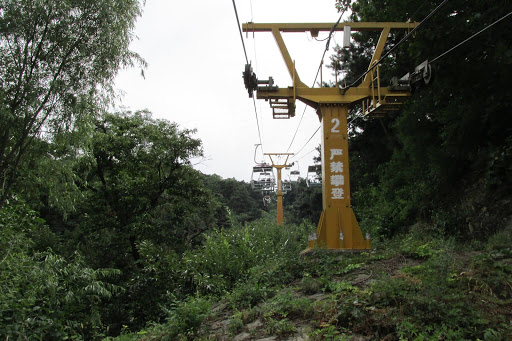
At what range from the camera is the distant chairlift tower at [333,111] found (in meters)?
8.18

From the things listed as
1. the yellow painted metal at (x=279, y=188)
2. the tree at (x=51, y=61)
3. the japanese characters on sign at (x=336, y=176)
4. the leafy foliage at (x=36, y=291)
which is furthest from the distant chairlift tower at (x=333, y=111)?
the yellow painted metal at (x=279, y=188)

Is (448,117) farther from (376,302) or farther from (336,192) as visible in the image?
(376,302)

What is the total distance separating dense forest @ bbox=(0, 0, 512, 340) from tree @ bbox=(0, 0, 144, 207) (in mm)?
23

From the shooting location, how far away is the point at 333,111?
868cm

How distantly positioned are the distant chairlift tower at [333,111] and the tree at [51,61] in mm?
2721

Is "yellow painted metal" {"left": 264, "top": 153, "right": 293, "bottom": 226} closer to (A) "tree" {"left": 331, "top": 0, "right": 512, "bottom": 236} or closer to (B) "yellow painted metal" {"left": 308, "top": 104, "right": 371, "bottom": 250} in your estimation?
(A) "tree" {"left": 331, "top": 0, "right": 512, "bottom": 236}

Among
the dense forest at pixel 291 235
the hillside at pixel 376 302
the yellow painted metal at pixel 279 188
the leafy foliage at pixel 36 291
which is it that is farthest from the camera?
the yellow painted metal at pixel 279 188

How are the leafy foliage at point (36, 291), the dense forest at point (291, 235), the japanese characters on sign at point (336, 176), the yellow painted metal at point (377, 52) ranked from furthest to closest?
the yellow painted metal at point (377, 52) → the japanese characters on sign at point (336, 176) → the leafy foliage at point (36, 291) → the dense forest at point (291, 235)

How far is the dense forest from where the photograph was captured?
4805 millimetres

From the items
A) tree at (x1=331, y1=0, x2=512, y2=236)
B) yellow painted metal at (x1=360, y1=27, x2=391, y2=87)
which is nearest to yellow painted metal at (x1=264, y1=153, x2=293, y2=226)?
tree at (x1=331, y1=0, x2=512, y2=236)

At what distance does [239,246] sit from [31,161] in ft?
17.7

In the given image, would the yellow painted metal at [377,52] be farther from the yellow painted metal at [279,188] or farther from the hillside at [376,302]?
the yellow painted metal at [279,188]

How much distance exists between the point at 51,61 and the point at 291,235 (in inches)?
387

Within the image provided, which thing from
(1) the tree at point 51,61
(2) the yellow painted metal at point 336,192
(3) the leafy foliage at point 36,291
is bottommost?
(3) the leafy foliage at point 36,291
